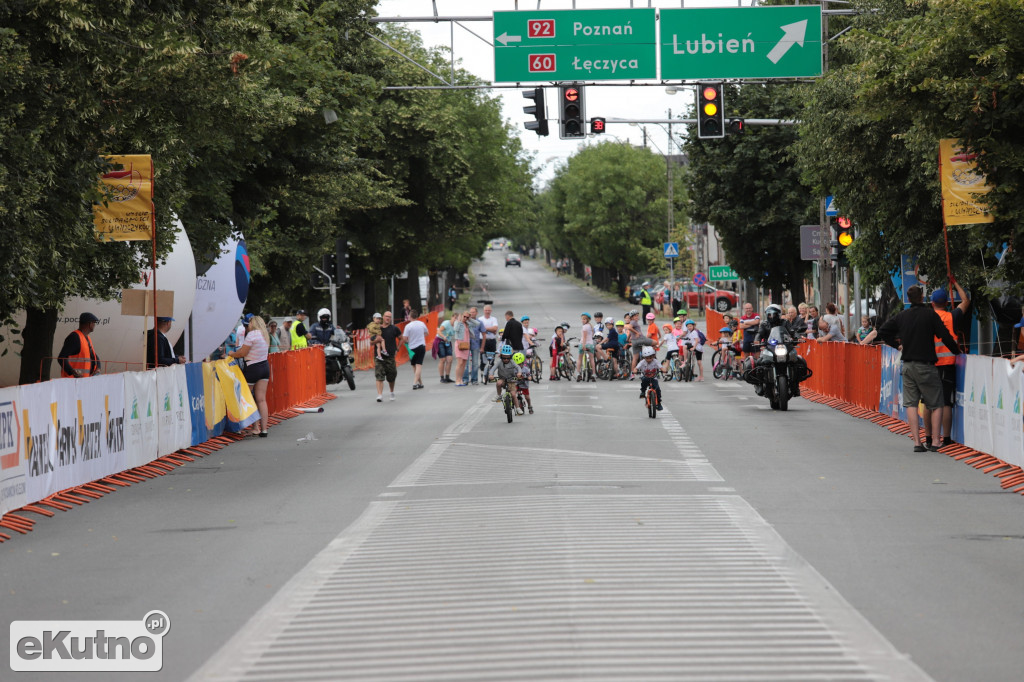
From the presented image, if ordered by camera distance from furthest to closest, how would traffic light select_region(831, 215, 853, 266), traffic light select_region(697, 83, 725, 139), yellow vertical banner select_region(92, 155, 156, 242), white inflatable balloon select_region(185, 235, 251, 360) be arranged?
traffic light select_region(831, 215, 853, 266), white inflatable balloon select_region(185, 235, 251, 360), traffic light select_region(697, 83, 725, 139), yellow vertical banner select_region(92, 155, 156, 242)

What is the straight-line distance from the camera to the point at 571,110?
24.8 m

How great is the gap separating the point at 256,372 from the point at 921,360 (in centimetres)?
914

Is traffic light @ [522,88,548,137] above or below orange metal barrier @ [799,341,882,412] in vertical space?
above

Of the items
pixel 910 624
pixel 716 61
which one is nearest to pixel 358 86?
pixel 716 61

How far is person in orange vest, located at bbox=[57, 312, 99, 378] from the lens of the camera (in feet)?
52.3

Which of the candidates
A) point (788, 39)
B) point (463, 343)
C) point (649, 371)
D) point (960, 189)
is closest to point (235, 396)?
point (649, 371)

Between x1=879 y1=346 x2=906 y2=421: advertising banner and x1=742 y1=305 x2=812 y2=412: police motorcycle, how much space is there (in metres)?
2.08

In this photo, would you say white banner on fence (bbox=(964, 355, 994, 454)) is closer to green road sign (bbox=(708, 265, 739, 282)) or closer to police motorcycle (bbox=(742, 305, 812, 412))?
police motorcycle (bbox=(742, 305, 812, 412))

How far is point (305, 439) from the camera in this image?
1808cm

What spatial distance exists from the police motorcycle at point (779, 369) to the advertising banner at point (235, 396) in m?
8.72

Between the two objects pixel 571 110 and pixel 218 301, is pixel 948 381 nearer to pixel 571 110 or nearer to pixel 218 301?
pixel 571 110

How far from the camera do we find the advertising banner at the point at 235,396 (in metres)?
18.5

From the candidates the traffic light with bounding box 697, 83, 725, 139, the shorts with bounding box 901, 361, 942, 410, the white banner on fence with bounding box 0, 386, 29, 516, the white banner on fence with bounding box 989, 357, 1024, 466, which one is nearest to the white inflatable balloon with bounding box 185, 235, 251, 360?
the traffic light with bounding box 697, 83, 725, 139

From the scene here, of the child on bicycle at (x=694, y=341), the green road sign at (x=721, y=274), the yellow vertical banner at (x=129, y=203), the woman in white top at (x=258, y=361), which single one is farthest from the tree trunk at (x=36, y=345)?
the green road sign at (x=721, y=274)
